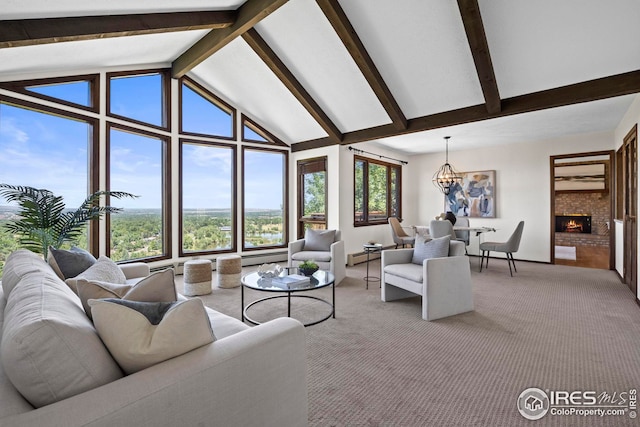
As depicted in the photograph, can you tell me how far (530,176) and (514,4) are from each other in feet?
14.7

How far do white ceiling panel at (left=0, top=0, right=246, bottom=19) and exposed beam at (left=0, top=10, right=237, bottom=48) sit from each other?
0.05m

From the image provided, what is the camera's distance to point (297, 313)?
11.4 ft

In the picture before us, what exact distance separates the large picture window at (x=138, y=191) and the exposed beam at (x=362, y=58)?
3.34 m

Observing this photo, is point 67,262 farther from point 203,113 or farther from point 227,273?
point 203,113

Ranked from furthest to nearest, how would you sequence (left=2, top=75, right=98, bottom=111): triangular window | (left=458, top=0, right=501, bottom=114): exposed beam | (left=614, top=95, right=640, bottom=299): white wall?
(left=614, top=95, right=640, bottom=299): white wall, (left=2, top=75, right=98, bottom=111): triangular window, (left=458, top=0, right=501, bottom=114): exposed beam

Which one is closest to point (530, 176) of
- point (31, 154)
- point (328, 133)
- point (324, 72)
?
point (328, 133)

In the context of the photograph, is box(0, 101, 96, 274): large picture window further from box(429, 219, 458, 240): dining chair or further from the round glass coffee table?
box(429, 219, 458, 240): dining chair

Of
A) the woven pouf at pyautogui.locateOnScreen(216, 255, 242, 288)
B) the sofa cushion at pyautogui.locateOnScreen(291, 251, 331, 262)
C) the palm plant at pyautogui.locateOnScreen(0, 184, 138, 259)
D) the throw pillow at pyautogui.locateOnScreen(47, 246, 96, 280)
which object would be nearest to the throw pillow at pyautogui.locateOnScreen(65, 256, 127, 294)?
the throw pillow at pyautogui.locateOnScreen(47, 246, 96, 280)

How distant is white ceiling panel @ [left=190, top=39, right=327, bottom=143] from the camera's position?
16.1 ft

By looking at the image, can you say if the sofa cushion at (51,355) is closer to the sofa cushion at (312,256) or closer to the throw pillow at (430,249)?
the throw pillow at (430,249)

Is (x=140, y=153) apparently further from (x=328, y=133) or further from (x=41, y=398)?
(x=41, y=398)

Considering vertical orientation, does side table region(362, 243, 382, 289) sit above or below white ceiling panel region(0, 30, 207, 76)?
below

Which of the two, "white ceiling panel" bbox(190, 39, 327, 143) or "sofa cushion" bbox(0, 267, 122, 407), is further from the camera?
"white ceiling panel" bbox(190, 39, 327, 143)

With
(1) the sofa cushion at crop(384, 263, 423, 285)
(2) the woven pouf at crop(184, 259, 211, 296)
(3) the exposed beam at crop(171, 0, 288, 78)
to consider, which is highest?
(3) the exposed beam at crop(171, 0, 288, 78)
